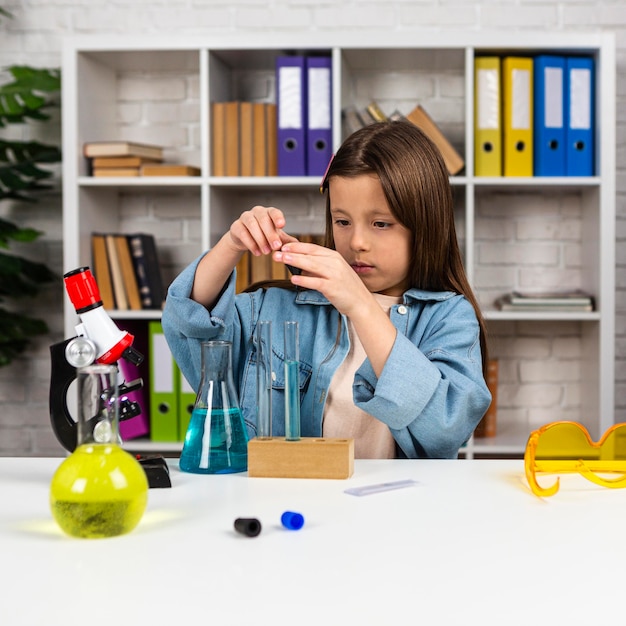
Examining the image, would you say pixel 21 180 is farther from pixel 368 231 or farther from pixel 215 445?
pixel 215 445

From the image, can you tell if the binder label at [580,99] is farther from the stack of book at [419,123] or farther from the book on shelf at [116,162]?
the book on shelf at [116,162]

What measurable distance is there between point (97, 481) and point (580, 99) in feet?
7.36

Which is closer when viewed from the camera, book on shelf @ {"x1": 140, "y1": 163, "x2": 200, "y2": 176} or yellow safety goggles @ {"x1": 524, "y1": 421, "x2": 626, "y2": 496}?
yellow safety goggles @ {"x1": 524, "y1": 421, "x2": 626, "y2": 496}

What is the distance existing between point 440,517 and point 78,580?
0.36m

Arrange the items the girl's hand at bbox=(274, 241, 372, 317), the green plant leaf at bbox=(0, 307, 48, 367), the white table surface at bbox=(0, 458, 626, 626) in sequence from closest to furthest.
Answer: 1. the white table surface at bbox=(0, 458, 626, 626)
2. the girl's hand at bbox=(274, 241, 372, 317)
3. the green plant leaf at bbox=(0, 307, 48, 367)

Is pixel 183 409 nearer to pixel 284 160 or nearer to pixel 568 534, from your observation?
pixel 284 160

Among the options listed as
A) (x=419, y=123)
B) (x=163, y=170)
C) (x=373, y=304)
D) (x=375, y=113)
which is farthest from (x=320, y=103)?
(x=373, y=304)

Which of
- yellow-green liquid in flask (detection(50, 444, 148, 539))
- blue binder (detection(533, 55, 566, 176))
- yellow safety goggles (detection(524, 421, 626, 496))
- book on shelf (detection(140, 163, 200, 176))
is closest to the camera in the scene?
yellow-green liquid in flask (detection(50, 444, 148, 539))

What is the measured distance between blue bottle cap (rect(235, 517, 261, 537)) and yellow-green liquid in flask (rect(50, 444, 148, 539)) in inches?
3.6

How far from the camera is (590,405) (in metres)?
2.74

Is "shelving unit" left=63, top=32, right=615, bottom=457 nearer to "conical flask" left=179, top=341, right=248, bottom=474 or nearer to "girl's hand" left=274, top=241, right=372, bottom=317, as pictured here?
"girl's hand" left=274, top=241, right=372, bottom=317

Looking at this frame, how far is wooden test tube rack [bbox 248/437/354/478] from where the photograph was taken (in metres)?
1.01

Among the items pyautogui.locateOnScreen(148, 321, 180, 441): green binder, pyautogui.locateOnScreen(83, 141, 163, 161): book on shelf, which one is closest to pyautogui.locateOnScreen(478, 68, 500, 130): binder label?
pyautogui.locateOnScreen(83, 141, 163, 161): book on shelf

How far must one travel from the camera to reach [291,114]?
2.60m
